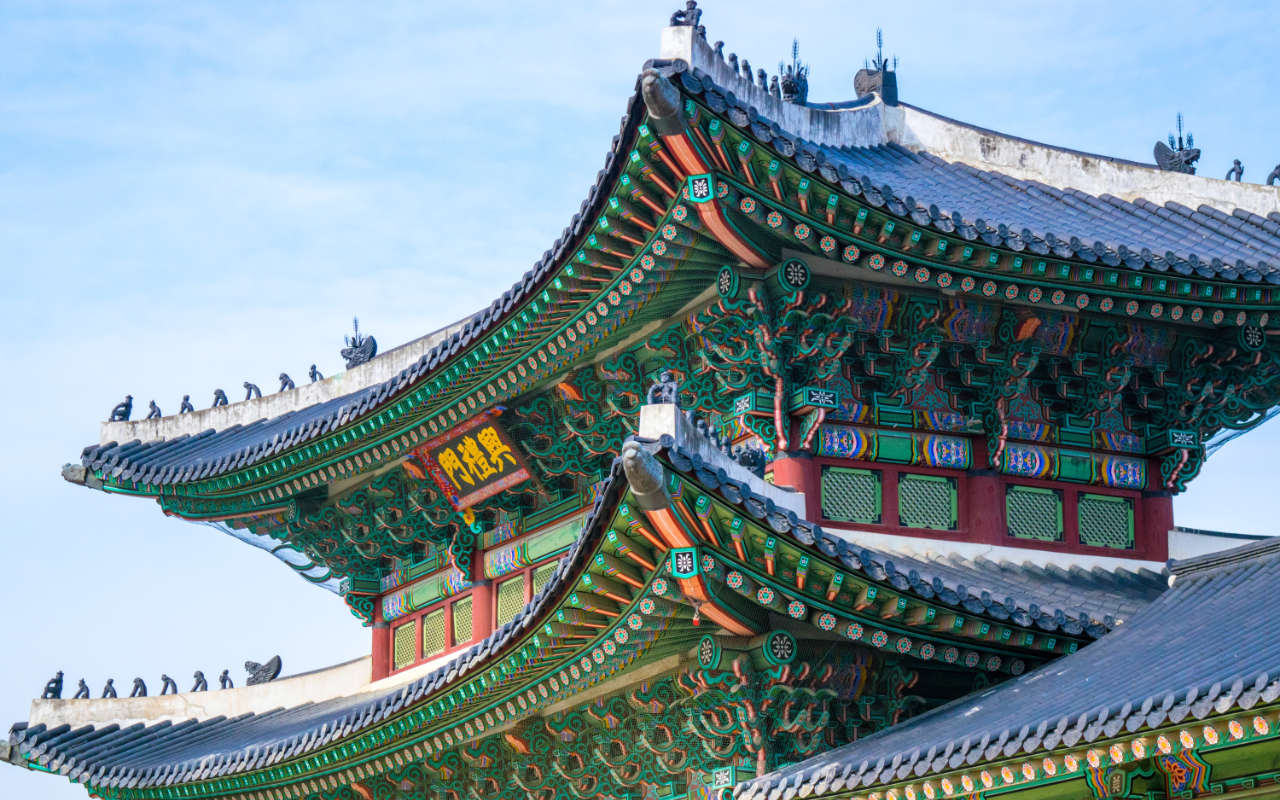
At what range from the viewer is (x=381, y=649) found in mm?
24172

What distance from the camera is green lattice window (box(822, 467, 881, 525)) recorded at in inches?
672

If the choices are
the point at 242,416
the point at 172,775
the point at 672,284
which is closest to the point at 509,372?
the point at 672,284

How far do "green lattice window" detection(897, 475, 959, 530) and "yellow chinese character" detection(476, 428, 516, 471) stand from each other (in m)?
4.76

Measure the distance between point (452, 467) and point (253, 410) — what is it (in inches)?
247

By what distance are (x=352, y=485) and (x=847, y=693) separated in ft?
30.4

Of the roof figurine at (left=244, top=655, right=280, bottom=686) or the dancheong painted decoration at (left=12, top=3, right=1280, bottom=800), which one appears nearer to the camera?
the dancheong painted decoration at (left=12, top=3, right=1280, bottom=800)

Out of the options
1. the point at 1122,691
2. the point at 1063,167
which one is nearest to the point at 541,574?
the point at 1063,167

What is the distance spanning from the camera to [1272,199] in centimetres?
1938

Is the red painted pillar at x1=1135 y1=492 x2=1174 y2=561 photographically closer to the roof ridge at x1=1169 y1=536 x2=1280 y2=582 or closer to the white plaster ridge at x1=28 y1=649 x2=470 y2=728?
the roof ridge at x1=1169 y1=536 x2=1280 y2=582

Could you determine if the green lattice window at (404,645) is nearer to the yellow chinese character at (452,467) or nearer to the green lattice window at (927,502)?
the yellow chinese character at (452,467)

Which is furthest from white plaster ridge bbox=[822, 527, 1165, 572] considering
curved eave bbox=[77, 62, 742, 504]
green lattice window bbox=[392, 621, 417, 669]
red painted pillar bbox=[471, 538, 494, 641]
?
green lattice window bbox=[392, 621, 417, 669]

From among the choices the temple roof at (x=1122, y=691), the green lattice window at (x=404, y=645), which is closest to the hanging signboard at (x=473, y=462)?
the green lattice window at (x=404, y=645)

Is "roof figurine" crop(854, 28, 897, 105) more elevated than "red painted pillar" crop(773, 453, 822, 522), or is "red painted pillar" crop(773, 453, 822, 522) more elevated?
"roof figurine" crop(854, 28, 897, 105)

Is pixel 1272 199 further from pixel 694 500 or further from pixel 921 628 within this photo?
pixel 694 500
